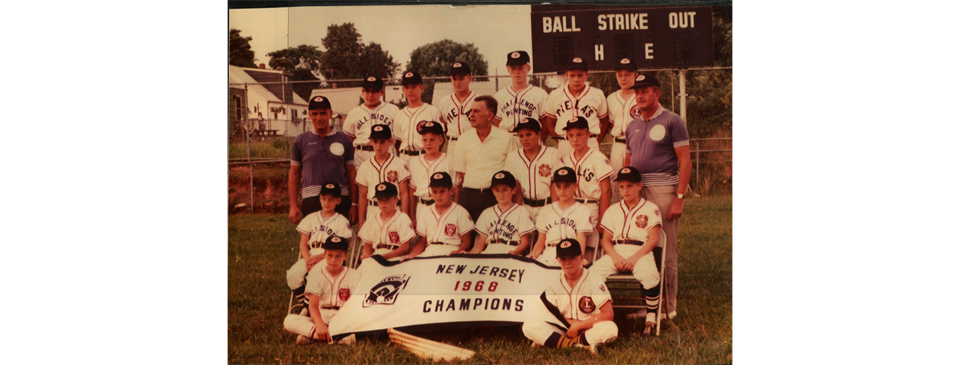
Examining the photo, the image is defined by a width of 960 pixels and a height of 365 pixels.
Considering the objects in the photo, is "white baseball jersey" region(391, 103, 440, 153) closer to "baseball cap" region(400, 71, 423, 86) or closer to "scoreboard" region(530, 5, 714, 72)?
"baseball cap" region(400, 71, 423, 86)

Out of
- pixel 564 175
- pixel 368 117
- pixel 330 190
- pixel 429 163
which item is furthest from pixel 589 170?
pixel 330 190

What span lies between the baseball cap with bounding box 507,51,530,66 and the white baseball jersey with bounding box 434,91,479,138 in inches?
13.8

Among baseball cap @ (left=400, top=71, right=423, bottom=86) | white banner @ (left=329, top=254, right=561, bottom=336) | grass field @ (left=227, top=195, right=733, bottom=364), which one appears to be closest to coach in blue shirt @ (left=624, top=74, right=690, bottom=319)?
grass field @ (left=227, top=195, right=733, bottom=364)

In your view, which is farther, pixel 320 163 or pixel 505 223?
pixel 320 163

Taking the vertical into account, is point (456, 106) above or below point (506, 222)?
above

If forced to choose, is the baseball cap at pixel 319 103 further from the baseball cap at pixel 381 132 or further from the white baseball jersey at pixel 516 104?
the white baseball jersey at pixel 516 104

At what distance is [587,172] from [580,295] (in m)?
0.90

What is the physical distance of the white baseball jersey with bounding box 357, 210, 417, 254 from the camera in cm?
465

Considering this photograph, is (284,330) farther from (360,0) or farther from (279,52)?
(360,0)

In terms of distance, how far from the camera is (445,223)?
15.1ft

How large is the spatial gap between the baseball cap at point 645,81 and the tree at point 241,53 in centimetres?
300

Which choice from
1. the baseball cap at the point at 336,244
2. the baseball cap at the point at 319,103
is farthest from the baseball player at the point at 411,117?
the baseball cap at the point at 336,244

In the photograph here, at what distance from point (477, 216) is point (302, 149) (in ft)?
4.68

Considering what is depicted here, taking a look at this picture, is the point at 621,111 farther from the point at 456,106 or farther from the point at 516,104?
the point at 456,106
